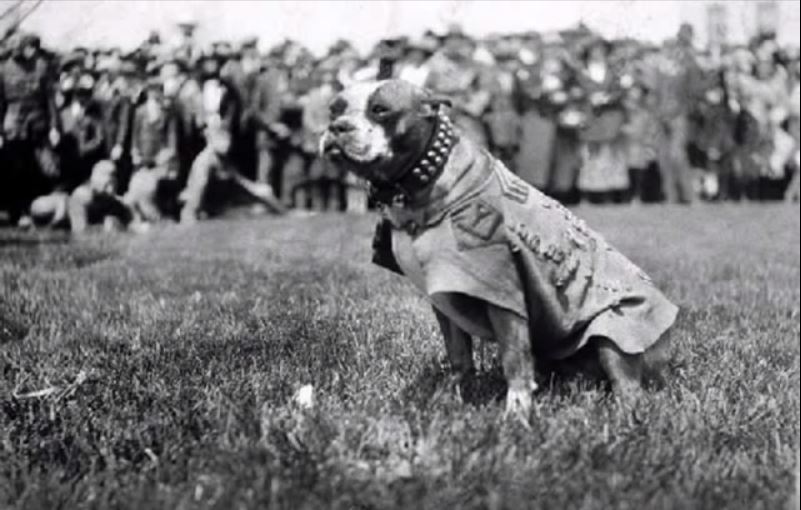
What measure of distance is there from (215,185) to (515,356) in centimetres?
1227

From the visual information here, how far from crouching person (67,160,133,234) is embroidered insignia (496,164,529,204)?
1005 cm

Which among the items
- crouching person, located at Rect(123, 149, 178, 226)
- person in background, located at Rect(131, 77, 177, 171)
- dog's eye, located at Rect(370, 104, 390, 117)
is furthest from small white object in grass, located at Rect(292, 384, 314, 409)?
person in background, located at Rect(131, 77, 177, 171)

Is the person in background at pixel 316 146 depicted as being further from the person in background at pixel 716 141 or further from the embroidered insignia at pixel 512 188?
the embroidered insignia at pixel 512 188

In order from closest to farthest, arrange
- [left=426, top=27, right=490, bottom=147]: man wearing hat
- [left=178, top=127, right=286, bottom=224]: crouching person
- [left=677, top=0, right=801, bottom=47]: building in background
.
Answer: [left=677, top=0, right=801, bottom=47]: building in background
[left=178, top=127, right=286, bottom=224]: crouching person
[left=426, top=27, right=490, bottom=147]: man wearing hat

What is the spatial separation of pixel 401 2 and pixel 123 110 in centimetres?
983

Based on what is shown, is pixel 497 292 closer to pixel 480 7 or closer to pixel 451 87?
pixel 480 7

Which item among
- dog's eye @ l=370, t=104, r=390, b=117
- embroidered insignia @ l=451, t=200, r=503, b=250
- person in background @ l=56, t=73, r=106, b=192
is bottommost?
person in background @ l=56, t=73, r=106, b=192

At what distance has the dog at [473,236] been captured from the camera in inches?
143

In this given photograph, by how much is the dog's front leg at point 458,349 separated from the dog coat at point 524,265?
1.04 ft

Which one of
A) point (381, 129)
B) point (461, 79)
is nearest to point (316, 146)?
point (461, 79)

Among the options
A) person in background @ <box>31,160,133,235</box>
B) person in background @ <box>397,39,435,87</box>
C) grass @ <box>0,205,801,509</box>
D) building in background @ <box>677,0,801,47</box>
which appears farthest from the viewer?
person in background @ <box>31,160,133,235</box>

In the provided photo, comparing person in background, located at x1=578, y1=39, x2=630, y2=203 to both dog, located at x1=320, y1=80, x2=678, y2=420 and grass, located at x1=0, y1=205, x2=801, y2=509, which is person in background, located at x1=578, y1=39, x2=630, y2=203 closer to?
grass, located at x1=0, y1=205, x2=801, y2=509

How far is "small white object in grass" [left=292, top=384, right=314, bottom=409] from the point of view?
4.05 m

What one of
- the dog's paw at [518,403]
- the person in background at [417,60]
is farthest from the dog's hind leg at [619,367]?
the person in background at [417,60]
